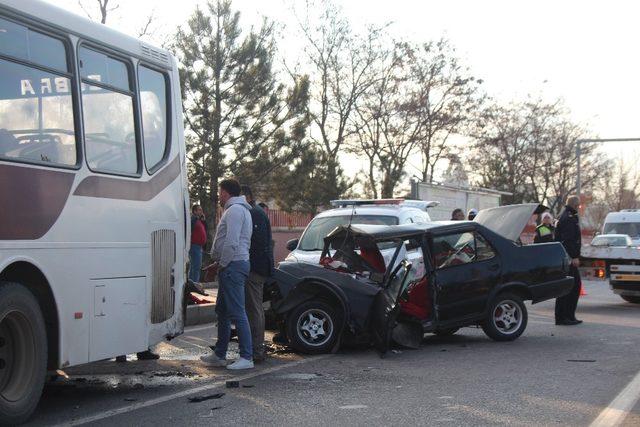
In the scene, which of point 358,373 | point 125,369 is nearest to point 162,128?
point 125,369

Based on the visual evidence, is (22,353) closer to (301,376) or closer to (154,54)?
(301,376)

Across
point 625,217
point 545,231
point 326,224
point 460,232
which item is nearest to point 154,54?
point 460,232

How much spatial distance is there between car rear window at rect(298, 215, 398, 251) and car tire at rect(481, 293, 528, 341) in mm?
3166

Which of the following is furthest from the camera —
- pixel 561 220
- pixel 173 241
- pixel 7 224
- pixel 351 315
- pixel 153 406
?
pixel 561 220

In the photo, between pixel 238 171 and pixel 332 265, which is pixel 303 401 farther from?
pixel 238 171

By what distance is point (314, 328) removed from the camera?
990 cm

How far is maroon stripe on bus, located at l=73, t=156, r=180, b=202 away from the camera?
6886mm

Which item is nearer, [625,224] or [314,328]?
[314,328]

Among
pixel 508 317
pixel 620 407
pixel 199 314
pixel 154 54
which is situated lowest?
pixel 620 407

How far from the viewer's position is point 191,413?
6.61 m

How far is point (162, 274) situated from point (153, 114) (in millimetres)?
1618

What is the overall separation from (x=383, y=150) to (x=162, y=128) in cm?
3303

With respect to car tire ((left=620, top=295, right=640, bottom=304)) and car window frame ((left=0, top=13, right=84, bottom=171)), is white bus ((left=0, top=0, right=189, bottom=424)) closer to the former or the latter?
car window frame ((left=0, top=13, right=84, bottom=171))

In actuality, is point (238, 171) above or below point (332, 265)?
above
